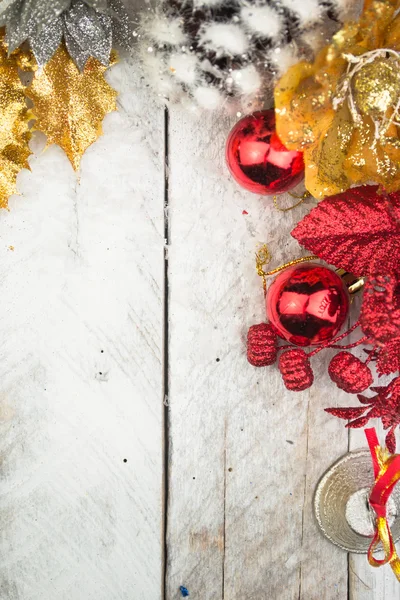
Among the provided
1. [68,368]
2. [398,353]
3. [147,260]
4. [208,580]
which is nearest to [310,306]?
[398,353]

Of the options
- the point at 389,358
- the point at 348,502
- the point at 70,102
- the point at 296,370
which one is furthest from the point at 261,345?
the point at 70,102

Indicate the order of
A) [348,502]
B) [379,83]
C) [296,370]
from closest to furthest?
1. [379,83]
2. [296,370]
3. [348,502]

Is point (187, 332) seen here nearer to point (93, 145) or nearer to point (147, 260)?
point (147, 260)

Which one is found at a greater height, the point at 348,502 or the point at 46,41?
the point at 46,41

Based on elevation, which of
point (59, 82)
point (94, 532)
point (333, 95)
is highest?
point (59, 82)

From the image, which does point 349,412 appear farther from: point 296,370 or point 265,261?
point 265,261

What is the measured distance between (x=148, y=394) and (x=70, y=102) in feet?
1.35

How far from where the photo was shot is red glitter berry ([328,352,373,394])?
0.77 m

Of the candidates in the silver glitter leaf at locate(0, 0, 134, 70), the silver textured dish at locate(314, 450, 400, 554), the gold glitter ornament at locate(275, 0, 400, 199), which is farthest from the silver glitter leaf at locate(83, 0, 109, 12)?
the silver textured dish at locate(314, 450, 400, 554)

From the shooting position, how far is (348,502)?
2.94 ft

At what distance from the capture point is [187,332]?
873 millimetres

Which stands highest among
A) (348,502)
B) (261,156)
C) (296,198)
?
(261,156)

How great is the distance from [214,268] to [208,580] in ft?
1.53

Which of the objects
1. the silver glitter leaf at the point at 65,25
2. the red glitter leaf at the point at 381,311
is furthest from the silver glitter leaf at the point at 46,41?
the red glitter leaf at the point at 381,311
